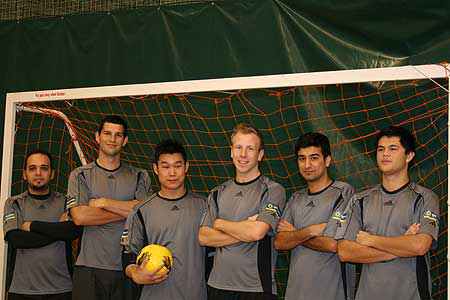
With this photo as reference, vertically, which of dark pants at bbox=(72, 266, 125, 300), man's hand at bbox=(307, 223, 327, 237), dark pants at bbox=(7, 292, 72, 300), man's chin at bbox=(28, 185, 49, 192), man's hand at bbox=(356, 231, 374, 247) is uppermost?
man's chin at bbox=(28, 185, 49, 192)

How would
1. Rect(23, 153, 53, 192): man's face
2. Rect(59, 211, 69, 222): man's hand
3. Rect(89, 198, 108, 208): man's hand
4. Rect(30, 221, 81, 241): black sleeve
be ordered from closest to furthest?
Rect(89, 198, 108, 208): man's hand → Rect(30, 221, 81, 241): black sleeve → Rect(59, 211, 69, 222): man's hand → Rect(23, 153, 53, 192): man's face

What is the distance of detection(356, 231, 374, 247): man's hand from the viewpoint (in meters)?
4.38

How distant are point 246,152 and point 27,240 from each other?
2023mm

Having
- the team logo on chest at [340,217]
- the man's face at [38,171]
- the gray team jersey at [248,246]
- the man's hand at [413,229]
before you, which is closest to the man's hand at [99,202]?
the man's face at [38,171]

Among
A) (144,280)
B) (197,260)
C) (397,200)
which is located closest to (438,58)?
(397,200)

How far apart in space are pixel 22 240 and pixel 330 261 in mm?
2552

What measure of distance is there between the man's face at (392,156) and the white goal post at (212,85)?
466 millimetres

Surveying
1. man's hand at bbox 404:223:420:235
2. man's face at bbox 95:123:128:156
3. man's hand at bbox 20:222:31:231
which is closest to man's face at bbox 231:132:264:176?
man's face at bbox 95:123:128:156

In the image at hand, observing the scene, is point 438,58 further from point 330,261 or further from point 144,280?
point 144,280

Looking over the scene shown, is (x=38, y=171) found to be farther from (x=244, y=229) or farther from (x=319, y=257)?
(x=319, y=257)

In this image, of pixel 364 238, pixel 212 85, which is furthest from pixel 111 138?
pixel 364 238

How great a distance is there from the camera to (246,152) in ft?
15.9

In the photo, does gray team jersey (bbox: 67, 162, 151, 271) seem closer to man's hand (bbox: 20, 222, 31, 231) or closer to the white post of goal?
man's hand (bbox: 20, 222, 31, 231)

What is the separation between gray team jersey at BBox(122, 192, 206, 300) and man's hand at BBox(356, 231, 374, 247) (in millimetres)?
1199
